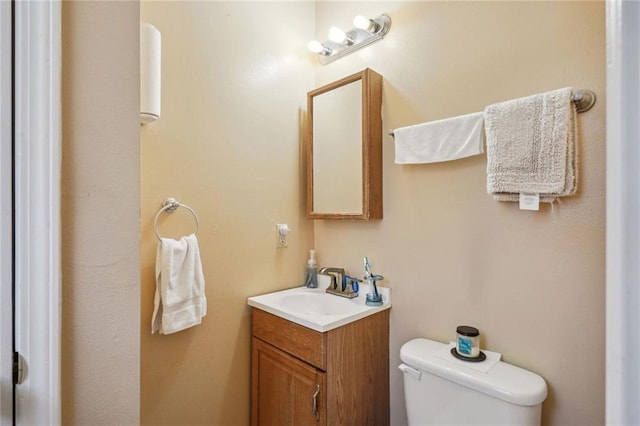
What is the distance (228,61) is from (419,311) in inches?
59.5

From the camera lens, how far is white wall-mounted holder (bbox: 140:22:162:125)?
3.74 feet

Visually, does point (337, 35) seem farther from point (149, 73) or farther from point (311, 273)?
point (311, 273)

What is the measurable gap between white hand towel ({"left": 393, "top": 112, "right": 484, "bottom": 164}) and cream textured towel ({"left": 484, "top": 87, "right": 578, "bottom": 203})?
64mm

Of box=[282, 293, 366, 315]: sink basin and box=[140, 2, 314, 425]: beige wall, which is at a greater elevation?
box=[140, 2, 314, 425]: beige wall

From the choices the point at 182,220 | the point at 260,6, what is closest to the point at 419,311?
the point at 182,220

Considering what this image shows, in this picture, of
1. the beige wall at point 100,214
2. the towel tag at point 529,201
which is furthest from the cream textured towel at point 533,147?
the beige wall at point 100,214

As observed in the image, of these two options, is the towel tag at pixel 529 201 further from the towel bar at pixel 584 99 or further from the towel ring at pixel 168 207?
the towel ring at pixel 168 207

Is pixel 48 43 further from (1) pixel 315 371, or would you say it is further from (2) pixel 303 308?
(2) pixel 303 308

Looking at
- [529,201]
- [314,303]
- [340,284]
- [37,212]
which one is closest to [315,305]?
[314,303]

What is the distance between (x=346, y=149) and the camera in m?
1.63

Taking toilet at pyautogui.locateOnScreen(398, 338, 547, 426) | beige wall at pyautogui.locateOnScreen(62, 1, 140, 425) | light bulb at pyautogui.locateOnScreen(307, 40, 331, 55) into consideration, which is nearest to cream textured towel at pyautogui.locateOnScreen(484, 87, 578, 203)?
toilet at pyautogui.locateOnScreen(398, 338, 547, 426)

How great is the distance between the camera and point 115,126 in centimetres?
62

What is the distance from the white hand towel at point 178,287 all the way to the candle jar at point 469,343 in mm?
1061
